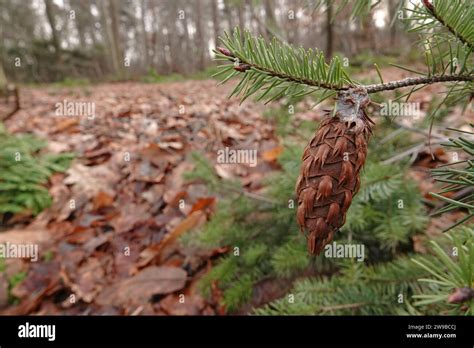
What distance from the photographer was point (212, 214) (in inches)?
71.6

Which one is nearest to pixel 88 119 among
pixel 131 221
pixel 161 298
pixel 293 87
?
pixel 131 221

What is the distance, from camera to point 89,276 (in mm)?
1866

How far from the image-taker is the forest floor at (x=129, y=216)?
166 cm

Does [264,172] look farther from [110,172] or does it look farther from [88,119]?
[88,119]

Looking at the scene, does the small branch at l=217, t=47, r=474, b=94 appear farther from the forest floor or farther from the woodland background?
the forest floor

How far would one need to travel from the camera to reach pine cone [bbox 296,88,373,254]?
42 cm

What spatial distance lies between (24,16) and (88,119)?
15.5 metres

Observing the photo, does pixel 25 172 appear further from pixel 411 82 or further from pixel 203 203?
pixel 411 82

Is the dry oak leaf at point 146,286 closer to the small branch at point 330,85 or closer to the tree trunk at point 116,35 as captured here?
the small branch at point 330,85

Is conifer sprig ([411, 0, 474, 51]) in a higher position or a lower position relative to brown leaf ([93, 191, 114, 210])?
higher

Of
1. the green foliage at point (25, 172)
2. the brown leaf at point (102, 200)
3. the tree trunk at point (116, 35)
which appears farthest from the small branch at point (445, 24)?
the tree trunk at point (116, 35)

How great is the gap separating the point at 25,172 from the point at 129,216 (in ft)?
3.23
